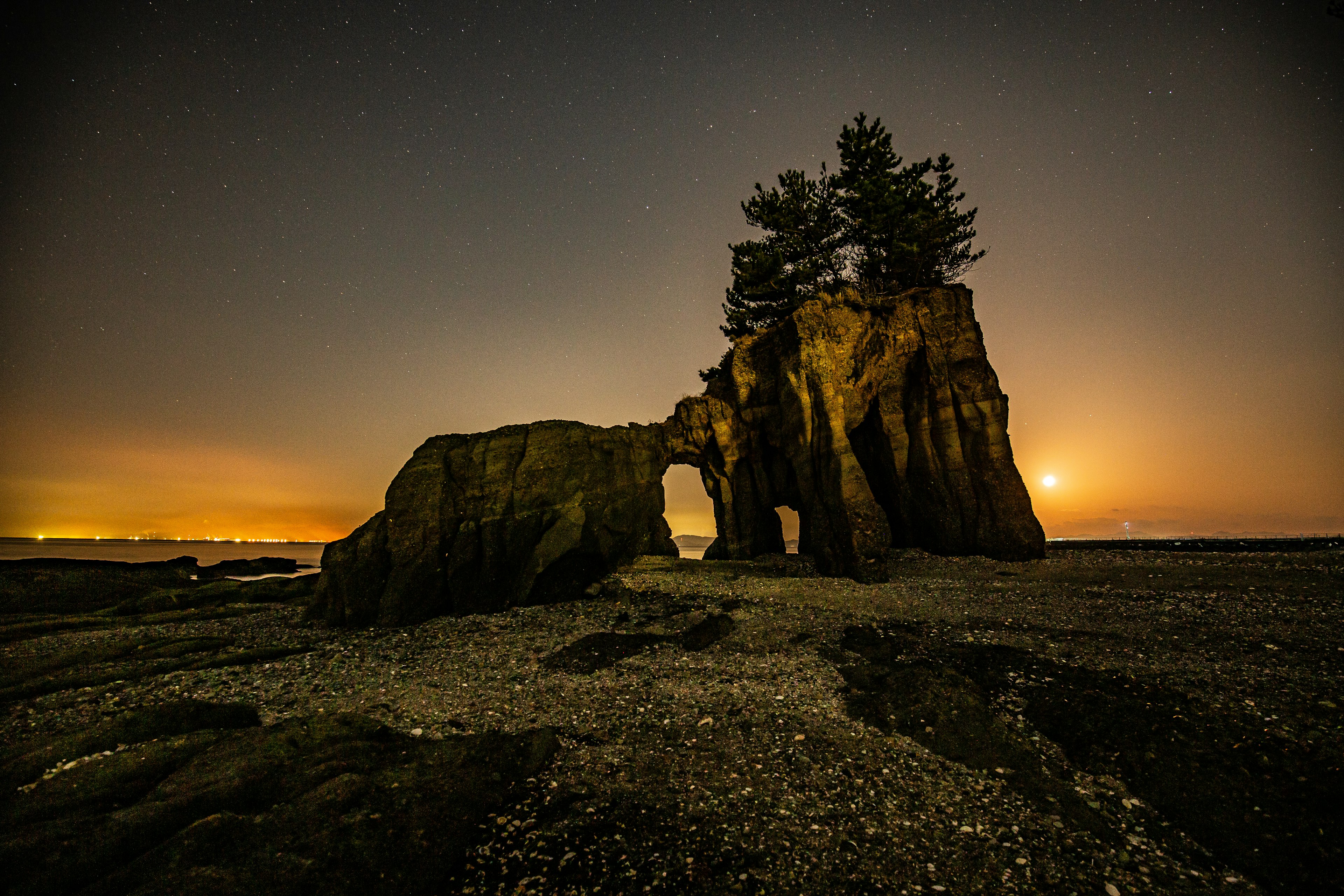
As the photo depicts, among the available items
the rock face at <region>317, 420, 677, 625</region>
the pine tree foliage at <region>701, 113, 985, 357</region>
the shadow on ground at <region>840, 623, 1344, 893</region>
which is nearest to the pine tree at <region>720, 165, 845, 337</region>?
the pine tree foliage at <region>701, 113, 985, 357</region>

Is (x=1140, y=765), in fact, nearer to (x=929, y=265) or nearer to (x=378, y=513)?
(x=378, y=513)

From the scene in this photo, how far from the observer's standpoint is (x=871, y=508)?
71.4ft

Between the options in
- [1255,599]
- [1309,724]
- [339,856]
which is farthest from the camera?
[1255,599]

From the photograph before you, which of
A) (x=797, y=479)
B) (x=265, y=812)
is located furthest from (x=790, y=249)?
(x=265, y=812)

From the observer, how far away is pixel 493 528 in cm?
2147

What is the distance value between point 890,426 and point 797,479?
6.17 metres

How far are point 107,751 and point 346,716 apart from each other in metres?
3.42

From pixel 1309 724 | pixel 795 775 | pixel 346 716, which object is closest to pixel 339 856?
pixel 346 716

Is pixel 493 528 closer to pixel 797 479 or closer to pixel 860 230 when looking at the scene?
pixel 797 479

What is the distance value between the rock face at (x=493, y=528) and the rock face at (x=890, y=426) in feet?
30.4

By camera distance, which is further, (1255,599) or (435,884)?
(1255,599)

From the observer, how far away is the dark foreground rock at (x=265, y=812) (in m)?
5.49

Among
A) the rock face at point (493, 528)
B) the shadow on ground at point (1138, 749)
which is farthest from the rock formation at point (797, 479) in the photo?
the shadow on ground at point (1138, 749)

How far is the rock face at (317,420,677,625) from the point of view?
64.7 feet
